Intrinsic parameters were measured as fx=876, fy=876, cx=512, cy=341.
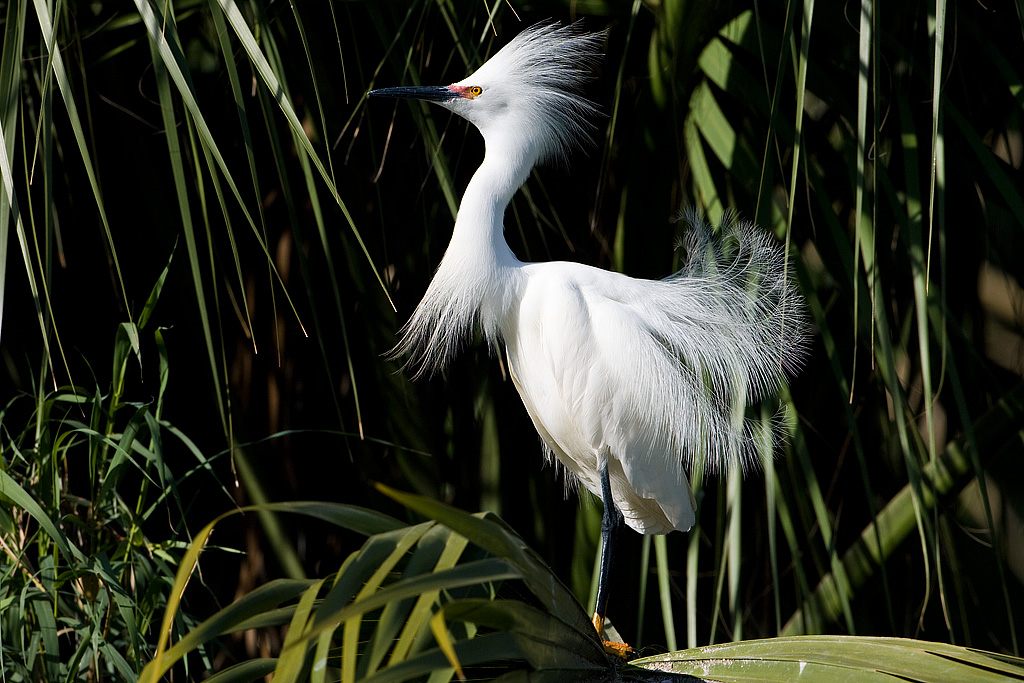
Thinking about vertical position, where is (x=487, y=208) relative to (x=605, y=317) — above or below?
above

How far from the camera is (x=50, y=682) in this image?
1068 millimetres

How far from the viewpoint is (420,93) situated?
44.1 inches

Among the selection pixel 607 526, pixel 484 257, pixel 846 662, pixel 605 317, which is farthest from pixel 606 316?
pixel 846 662

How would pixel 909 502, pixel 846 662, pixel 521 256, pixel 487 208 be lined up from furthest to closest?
pixel 521 256 → pixel 909 502 → pixel 487 208 → pixel 846 662

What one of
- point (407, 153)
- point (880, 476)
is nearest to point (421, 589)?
point (407, 153)

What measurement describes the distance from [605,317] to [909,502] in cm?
67

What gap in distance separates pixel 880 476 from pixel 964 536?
0.22m

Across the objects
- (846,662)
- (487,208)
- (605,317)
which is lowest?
(846,662)

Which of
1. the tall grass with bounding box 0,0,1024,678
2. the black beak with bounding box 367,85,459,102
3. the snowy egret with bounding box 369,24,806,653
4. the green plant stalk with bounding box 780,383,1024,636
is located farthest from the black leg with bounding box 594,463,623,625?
the black beak with bounding box 367,85,459,102

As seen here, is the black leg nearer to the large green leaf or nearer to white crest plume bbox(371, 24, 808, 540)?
white crest plume bbox(371, 24, 808, 540)

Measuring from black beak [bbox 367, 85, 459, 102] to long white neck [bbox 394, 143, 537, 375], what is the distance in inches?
3.3

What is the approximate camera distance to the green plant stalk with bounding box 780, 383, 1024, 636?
55.2 inches

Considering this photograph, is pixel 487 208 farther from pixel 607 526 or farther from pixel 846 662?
pixel 846 662

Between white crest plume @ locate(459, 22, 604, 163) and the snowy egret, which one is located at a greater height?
white crest plume @ locate(459, 22, 604, 163)
